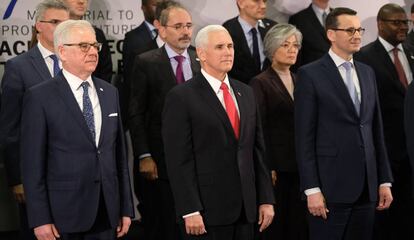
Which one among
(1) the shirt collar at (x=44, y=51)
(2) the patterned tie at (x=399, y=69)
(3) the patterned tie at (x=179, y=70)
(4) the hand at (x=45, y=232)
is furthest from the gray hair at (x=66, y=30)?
(2) the patterned tie at (x=399, y=69)

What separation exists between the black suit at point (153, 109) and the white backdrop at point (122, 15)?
1269mm

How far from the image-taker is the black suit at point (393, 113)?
6305 millimetres

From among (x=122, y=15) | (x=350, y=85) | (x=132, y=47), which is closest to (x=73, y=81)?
(x=350, y=85)

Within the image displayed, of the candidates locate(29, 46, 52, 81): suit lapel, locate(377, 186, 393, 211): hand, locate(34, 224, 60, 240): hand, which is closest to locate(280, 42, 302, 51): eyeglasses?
locate(377, 186, 393, 211): hand

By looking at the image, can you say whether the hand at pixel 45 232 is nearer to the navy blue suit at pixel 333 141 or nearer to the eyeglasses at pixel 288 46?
the navy blue suit at pixel 333 141

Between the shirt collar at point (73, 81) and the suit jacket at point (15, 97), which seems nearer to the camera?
the shirt collar at point (73, 81)

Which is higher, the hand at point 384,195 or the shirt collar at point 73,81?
the shirt collar at point 73,81

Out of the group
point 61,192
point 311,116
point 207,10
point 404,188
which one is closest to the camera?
point 61,192

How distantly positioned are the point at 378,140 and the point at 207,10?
265cm

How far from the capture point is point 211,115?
4.34 m

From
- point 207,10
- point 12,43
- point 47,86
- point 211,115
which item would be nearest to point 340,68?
point 211,115

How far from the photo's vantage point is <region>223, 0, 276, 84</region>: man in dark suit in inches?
249

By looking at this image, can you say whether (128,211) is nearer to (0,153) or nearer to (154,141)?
(154,141)

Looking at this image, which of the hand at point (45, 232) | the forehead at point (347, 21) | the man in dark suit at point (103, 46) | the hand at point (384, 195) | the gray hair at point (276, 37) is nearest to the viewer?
the hand at point (45, 232)
